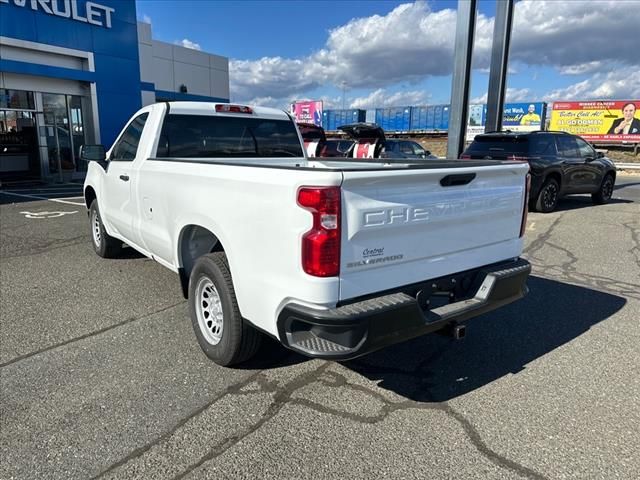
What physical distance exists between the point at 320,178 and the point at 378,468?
154cm

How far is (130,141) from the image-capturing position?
5.04 meters

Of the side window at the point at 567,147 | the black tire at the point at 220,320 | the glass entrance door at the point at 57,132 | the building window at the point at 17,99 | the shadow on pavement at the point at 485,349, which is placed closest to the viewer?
the black tire at the point at 220,320

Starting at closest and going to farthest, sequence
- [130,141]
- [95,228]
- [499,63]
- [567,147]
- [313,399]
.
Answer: [313,399], [130,141], [95,228], [567,147], [499,63]

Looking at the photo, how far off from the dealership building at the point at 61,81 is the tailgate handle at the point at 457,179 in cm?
1683

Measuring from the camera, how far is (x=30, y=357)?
368cm

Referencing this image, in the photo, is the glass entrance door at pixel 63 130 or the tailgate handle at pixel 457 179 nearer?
the tailgate handle at pixel 457 179

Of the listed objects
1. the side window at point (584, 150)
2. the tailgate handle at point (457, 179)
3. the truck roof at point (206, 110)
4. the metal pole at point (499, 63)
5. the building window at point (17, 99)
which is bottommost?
the tailgate handle at point (457, 179)

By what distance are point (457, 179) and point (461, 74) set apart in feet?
36.6

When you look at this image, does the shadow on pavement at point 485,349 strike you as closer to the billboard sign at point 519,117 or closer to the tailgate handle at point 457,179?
the tailgate handle at point 457,179

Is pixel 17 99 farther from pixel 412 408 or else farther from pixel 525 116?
pixel 525 116

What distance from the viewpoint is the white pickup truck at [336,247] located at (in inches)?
99.7

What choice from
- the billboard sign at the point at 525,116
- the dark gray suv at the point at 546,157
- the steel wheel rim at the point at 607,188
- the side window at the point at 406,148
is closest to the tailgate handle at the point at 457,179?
the dark gray suv at the point at 546,157

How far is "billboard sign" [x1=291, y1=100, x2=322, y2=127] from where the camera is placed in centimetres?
5744

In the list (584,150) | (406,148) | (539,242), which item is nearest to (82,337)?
(539,242)
